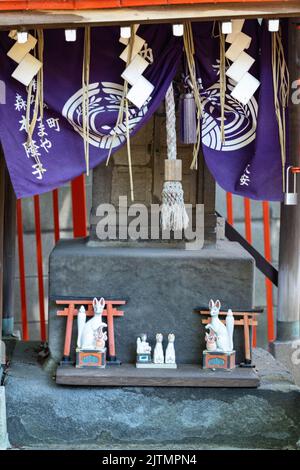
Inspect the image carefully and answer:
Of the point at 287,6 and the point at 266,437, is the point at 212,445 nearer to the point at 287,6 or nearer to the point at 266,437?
the point at 266,437

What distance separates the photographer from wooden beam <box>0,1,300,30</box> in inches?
246

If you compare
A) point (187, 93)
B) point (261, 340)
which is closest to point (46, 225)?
point (261, 340)

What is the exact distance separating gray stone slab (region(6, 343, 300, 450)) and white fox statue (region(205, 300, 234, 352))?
406 mm

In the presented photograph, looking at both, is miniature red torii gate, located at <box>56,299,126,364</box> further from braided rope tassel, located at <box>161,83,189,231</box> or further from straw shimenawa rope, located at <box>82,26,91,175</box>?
straw shimenawa rope, located at <box>82,26,91,175</box>

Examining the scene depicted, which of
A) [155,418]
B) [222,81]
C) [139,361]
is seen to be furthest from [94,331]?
[222,81]

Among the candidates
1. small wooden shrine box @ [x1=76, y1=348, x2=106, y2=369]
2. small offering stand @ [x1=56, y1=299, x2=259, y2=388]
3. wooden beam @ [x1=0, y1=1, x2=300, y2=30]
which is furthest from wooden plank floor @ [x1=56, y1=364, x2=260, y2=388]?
wooden beam @ [x1=0, y1=1, x2=300, y2=30]

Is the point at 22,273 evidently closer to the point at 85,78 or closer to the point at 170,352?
the point at 170,352

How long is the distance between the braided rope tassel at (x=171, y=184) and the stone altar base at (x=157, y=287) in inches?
20.0

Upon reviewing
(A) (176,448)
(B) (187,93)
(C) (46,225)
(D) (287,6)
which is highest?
(D) (287,6)

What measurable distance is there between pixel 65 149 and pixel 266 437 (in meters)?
3.15

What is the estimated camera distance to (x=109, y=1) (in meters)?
6.20

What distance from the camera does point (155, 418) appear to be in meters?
7.52

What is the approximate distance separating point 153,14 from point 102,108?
132cm

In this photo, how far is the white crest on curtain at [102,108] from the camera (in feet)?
24.2
